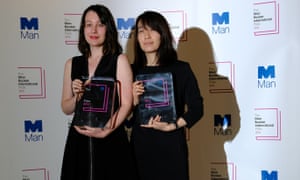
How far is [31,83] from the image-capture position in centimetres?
215

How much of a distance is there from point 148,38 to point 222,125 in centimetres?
84

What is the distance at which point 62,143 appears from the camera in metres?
2.19

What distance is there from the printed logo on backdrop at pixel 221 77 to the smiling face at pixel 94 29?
86cm

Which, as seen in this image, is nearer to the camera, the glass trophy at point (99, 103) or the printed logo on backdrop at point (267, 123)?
the glass trophy at point (99, 103)

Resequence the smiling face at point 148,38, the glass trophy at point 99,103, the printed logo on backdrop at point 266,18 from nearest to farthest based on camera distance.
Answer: the glass trophy at point 99,103 < the smiling face at point 148,38 < the printed logo on backdrop at point 266,18

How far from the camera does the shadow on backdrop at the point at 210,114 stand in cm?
214

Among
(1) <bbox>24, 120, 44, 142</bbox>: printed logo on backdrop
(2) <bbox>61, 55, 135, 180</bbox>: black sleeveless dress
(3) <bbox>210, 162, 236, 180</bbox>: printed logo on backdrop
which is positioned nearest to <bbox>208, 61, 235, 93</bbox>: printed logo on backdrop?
(3) <bbox>210, 162, 236, 180</bbox>: printed logo on backdrop

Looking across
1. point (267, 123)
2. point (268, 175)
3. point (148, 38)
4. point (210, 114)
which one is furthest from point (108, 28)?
point (268, 175)

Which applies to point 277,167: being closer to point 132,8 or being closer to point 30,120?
point 132,8

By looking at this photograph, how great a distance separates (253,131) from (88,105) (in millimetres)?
1046

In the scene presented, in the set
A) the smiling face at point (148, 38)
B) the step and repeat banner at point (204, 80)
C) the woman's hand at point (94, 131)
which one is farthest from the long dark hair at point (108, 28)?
the step and repeat banner at point (204, 80)

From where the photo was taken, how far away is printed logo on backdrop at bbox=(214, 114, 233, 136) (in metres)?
2.14

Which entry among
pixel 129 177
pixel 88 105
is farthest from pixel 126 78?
pixel 129 177

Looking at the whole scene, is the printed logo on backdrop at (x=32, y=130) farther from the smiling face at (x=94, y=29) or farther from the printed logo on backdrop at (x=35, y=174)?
the smiling face at (x=94, y=29)
